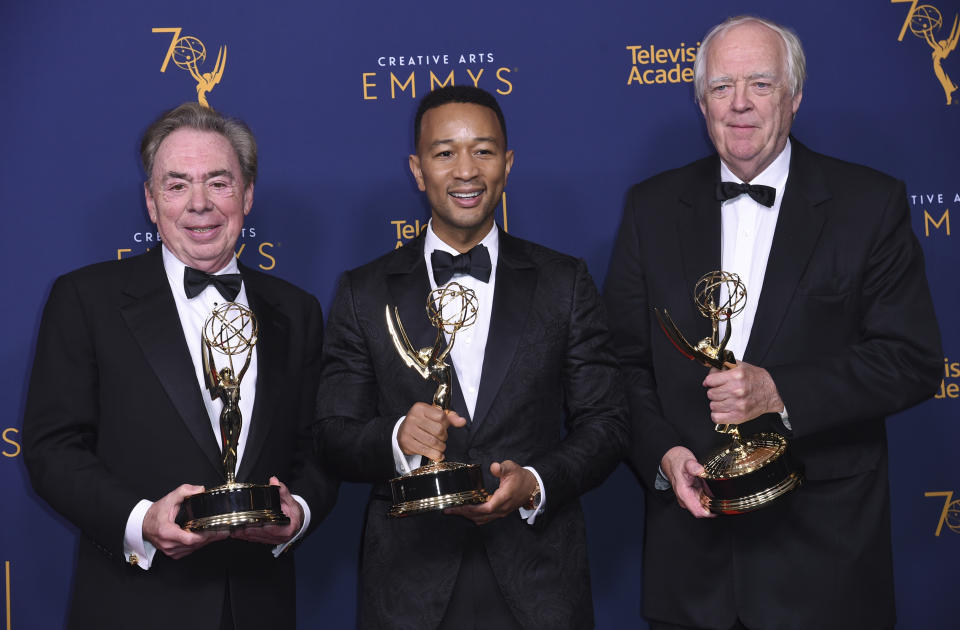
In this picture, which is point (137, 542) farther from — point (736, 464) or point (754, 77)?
point (754, 77)

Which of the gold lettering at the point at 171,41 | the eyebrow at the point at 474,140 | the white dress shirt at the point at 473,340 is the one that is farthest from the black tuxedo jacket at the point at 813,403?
the gold lettering at the point at 171,41

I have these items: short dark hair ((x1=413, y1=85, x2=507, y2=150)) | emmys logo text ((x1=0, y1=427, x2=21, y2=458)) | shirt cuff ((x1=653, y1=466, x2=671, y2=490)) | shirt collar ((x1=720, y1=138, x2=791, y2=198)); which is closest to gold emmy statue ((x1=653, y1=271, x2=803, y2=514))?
shirt cuff ((x1=653, y1=466, x2=671, y2=490))

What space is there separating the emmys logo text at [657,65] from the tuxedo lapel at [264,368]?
5.03ft

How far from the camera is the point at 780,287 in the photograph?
8.54ft

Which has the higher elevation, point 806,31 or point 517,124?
point 806,31

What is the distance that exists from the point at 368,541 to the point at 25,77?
2.06m

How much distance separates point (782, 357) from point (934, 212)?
128cm

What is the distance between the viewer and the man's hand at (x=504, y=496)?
2.27m

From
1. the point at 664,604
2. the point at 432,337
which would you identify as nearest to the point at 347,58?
the point at 432,337

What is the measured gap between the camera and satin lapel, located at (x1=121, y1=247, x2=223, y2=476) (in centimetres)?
255

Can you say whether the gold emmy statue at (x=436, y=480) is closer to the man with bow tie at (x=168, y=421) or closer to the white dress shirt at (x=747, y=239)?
the man with bow tie at (x=168, y=421)

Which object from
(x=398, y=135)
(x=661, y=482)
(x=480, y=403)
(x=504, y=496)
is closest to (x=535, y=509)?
(x=504, y=496)

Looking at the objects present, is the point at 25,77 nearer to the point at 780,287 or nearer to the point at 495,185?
the point at 495,185

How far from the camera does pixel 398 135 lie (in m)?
3.44
